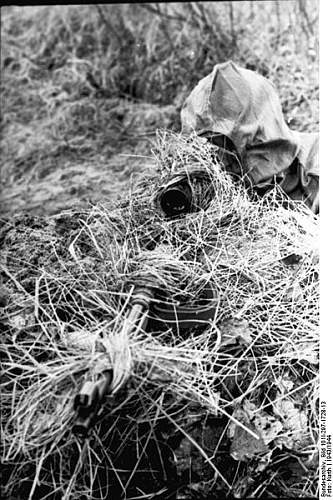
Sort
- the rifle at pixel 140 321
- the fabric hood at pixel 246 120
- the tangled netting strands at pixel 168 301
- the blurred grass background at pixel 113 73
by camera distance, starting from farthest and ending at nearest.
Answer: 1. the blurred grass background at pixel 113 73
2. the fabric hood at pixel 246 120
3. the tangled netting strands at pixel 168 301
4. the rifle at pixel 140 321

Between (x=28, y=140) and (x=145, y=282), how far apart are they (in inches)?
76.1

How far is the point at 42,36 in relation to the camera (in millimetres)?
3738

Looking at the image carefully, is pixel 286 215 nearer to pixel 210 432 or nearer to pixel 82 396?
pixel 210 432

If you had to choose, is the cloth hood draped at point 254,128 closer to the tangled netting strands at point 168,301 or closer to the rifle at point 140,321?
the tangled netting strands at point 168,301

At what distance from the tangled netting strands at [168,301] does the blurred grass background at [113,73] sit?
3.24 ft

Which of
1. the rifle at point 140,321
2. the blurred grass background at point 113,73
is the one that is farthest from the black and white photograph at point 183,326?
the blurred grass background at point 113,73

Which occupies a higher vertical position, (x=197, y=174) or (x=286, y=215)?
(x=197, y=174)

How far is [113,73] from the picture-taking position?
3.59 meters

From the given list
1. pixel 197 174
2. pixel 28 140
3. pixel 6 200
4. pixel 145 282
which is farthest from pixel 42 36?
pixel 145 282

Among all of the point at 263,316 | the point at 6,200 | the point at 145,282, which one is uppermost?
the point at 145,282

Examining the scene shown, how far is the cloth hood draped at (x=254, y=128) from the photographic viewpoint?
6.96 feet

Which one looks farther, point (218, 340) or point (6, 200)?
point (6, 200)

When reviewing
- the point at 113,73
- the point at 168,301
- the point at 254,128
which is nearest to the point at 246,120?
the point at 254,128

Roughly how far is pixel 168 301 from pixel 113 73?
2.22 metres
